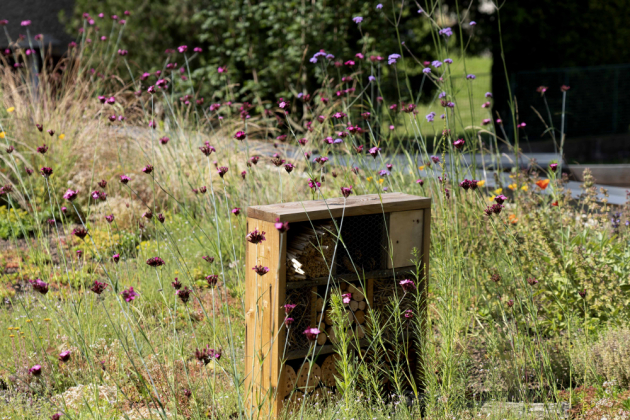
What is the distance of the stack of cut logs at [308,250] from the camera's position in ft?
7.97

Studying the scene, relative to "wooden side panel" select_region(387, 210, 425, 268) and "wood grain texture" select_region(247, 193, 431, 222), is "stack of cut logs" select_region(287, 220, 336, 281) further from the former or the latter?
"wooden side panel" select_region(387, 210, 425, 268)

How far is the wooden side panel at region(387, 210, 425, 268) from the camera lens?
2.61 meters

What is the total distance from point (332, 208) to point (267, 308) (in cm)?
46

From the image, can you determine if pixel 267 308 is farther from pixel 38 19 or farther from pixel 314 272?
pixel 38 19

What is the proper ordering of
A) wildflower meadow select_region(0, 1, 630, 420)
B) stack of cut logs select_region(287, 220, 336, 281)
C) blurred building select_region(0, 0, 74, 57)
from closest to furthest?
wildflower meadow select_region(0, 1, 630, 420) < stack of cut logs select_region(287, 220, 336, 281) < blurred building select_region(0, 0, 74, 57)

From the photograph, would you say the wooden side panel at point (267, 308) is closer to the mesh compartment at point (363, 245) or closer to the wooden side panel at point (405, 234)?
the mesh compartment at point (363, 245)

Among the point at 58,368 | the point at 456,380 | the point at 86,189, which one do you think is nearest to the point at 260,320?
the point at 456,380

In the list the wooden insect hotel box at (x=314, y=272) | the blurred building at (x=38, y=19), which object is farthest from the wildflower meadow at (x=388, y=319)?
the blurred building at (x=38, y=19)

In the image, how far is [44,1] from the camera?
12188mm

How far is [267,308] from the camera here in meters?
2.36

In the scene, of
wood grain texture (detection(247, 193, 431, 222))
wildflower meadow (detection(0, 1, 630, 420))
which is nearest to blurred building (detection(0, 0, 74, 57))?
wildflower meadow (detection(0, 1, 630, 420))

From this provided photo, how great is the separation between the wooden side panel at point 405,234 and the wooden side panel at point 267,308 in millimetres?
536

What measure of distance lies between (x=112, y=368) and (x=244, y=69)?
7.52 metres

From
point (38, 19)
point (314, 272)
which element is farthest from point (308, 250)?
point (38, 19)
